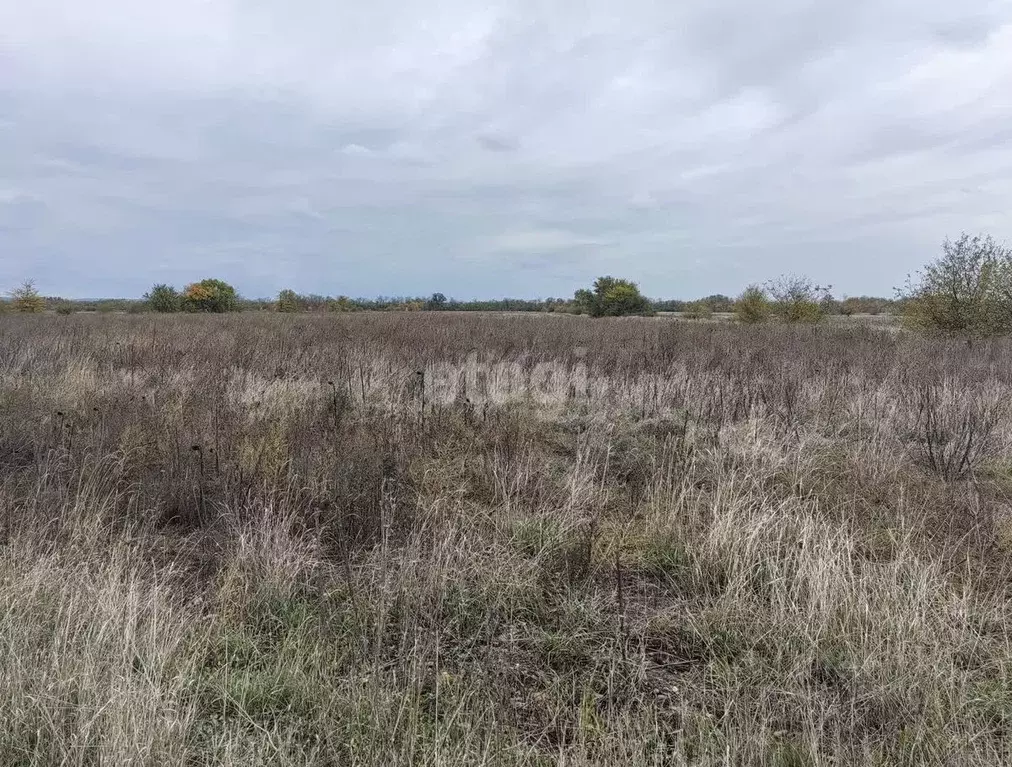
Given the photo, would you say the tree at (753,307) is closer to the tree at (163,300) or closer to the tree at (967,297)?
the tree at (967,297)

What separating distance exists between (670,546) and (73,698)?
9.73 feet

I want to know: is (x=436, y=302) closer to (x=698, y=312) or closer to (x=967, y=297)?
(x=698, y=312)

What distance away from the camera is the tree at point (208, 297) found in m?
42.4

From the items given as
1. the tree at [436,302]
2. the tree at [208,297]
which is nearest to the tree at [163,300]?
the tree at [208,297]

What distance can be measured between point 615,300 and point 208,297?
106 ft

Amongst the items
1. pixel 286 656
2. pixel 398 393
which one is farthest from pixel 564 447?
pixel 286 656

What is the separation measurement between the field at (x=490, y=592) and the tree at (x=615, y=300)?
42.0 m

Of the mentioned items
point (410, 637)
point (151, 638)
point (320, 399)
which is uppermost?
point (320, 399)

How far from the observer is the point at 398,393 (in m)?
7.45

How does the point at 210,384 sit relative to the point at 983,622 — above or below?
above

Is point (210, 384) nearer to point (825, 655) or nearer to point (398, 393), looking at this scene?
point (398, 393)

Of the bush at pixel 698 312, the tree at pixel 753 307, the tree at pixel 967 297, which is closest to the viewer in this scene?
the tree at pixel 967 297

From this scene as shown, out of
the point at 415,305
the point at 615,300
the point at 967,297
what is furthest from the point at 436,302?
the point at 967,297

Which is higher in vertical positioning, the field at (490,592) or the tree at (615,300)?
the tree at (615,300)
